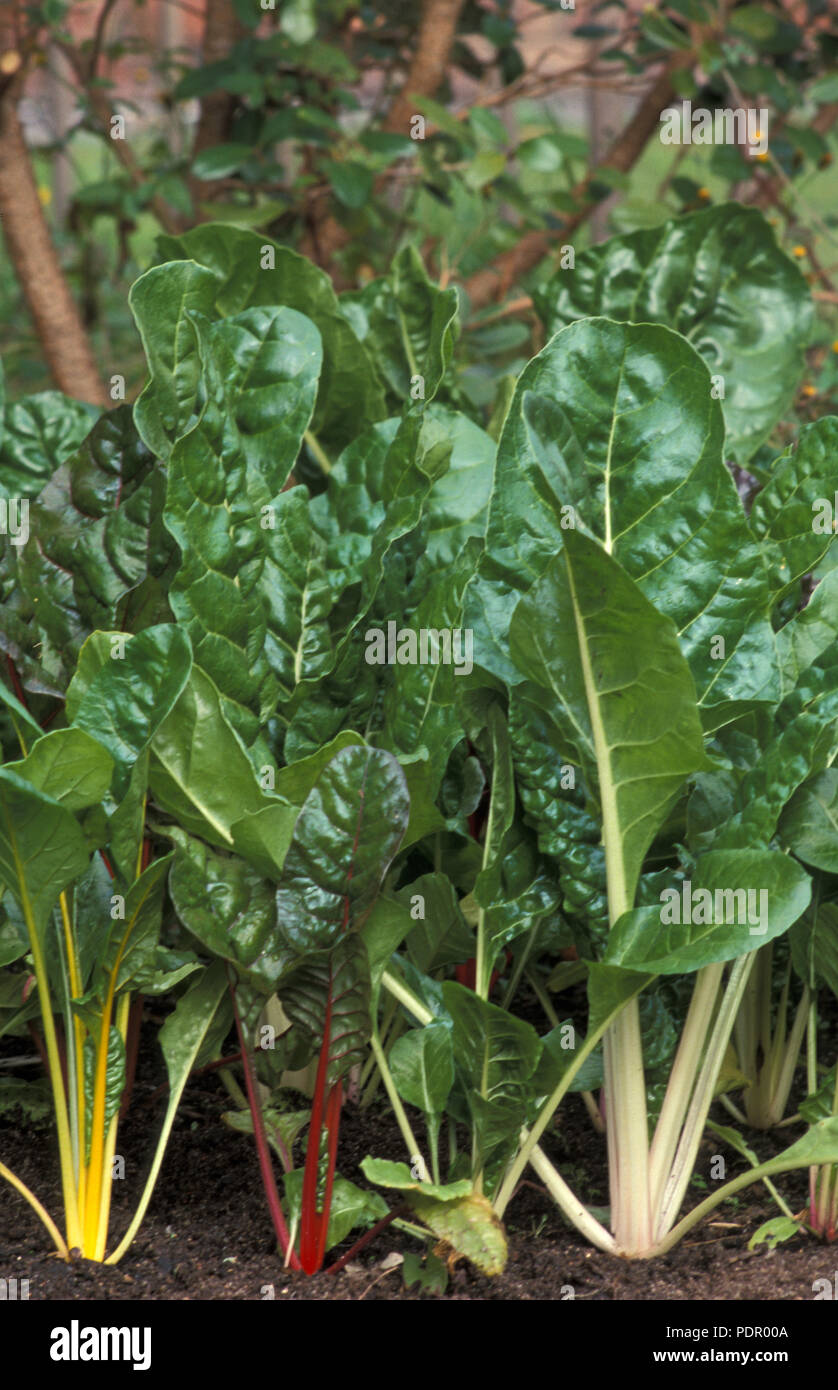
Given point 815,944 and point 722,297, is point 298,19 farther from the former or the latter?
point 815,944

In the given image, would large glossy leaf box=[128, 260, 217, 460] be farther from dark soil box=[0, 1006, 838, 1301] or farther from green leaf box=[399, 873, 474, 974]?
dark soil box=[0, 1006, 838, 1301]

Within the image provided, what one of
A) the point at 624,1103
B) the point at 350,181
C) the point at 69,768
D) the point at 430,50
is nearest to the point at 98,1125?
the point at 69,768

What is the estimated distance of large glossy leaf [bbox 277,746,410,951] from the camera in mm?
867

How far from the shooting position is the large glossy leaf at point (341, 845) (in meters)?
0.87

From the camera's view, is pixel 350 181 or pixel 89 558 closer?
pixel 89 558

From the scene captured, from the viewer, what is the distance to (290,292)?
4.41 feet

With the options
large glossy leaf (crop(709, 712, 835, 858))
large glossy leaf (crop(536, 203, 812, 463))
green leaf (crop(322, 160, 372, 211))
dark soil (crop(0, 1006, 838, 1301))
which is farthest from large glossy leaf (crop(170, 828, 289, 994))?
green leaf (crop(322, 160, 372, 211))

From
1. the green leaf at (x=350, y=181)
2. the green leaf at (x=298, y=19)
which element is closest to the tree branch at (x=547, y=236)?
the green leaf at (x=350, y=181)

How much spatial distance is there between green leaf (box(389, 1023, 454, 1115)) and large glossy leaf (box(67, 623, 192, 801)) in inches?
10.6

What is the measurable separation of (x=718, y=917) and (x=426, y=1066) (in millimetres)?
234

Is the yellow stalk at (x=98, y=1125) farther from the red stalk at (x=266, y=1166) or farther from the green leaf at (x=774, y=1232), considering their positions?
the green leaf at (x=774, y=1232)
